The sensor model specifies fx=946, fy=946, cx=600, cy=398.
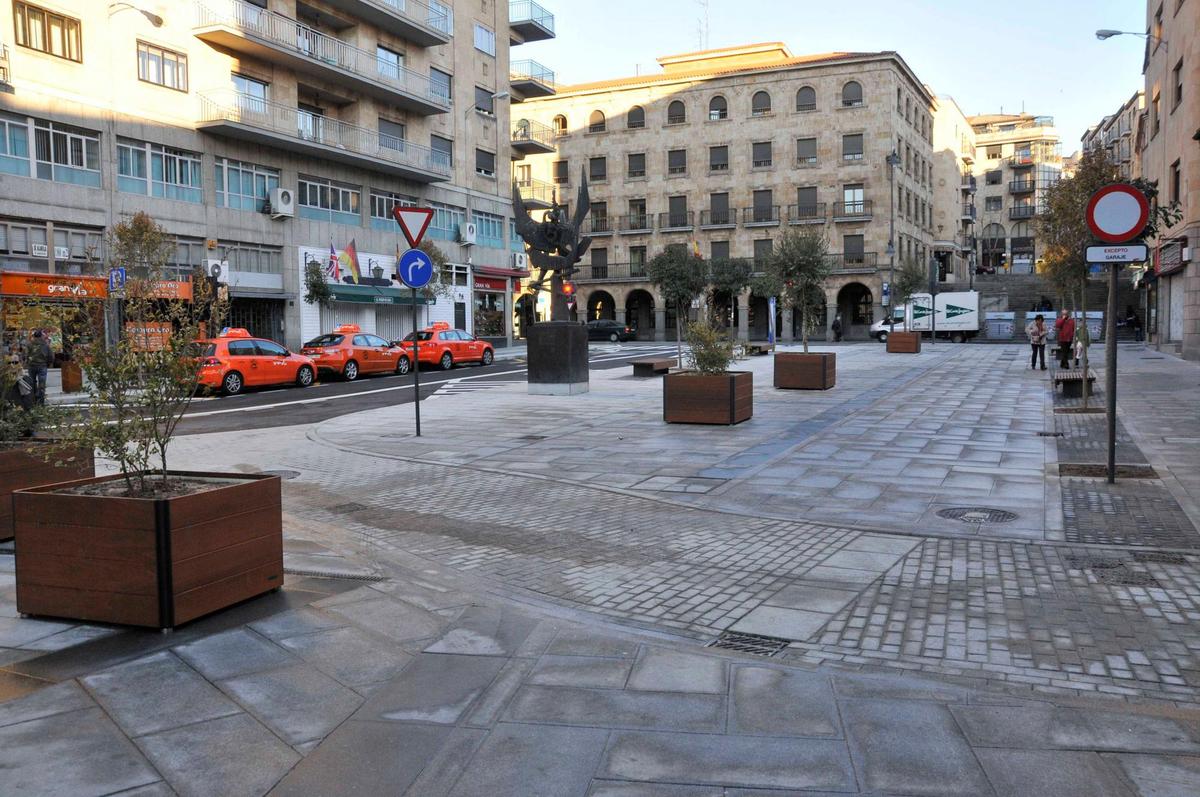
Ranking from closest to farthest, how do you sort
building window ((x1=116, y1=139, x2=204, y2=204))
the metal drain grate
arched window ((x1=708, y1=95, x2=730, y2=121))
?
1. the metal drain grate
2. building window ((x1=116, y1=139, x2=204, y2=204))
3. arched window ((x1=708, y1=95, x2=730, y2=121))

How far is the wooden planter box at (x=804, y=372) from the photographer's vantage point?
1952cm

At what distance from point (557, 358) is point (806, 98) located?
164 ft

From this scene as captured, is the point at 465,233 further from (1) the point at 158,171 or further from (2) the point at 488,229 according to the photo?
(1) the point at 158,171

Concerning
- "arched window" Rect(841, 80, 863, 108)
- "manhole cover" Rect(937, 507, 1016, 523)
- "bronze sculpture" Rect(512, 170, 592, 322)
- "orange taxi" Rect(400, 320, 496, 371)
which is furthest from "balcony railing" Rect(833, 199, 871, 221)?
"manhole cover" Rect(937, 507, 1016, 523)

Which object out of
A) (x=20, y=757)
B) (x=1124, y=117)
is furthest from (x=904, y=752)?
(x=1124, y=117)

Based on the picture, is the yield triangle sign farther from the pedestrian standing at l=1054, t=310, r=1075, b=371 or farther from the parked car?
the parked car

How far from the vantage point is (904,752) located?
10.8ft

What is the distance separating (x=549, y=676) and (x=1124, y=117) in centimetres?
9425

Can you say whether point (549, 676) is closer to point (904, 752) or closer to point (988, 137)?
point (904, 752)

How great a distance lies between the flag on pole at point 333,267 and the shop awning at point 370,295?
1.12 feet

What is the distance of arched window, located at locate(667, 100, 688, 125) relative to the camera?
66.6m

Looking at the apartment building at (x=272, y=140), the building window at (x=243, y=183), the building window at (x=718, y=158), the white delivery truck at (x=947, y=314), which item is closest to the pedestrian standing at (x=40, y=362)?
the apartment building at (x=272, y=140)

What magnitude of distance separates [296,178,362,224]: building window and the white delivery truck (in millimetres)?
30184

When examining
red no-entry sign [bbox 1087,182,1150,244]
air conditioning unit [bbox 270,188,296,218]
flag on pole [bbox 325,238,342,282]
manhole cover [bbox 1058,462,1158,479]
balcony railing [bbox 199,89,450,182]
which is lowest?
manhole cover [bbox 1058,462,1158,479]
